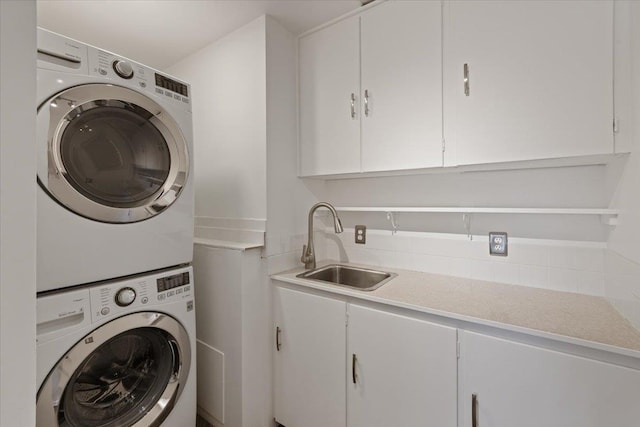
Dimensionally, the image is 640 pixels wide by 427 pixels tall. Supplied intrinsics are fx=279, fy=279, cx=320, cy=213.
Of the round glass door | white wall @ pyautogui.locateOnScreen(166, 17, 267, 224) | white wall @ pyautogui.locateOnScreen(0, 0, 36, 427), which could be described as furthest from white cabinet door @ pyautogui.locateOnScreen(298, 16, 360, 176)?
white wall @ pyautogui.locateOnScreen(0, 0, 36, 427)

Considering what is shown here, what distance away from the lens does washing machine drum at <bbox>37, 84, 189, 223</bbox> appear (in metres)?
0.97

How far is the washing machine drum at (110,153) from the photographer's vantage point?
0.97m

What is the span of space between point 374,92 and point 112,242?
1474 millimetres

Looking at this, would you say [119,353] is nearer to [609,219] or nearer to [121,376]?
[121,376]

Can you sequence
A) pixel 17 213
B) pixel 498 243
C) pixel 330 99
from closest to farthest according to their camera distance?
pixel 17 213 < pixel 498 243 < pixel 330 99

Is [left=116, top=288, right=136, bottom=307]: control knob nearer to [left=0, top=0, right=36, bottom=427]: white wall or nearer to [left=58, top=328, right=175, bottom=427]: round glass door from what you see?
[left=58, top=328, right=175, bottom=427]: round glass door

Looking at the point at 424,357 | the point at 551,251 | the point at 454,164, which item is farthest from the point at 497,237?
the point at 424,357

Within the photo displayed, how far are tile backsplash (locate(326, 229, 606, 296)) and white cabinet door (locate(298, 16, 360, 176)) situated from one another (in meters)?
0.56

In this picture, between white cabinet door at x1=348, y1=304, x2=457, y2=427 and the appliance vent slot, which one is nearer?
the appliance vent slot

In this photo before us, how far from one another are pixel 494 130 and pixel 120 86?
1.61 meters

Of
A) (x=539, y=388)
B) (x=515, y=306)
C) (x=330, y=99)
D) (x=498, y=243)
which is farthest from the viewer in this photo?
(x=330, y=99)

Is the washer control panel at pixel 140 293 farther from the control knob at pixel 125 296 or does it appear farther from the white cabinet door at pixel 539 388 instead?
the white cabinet door at pixel 539 388

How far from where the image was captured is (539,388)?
3.12ft

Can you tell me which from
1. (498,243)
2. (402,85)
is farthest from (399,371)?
(402,85)
